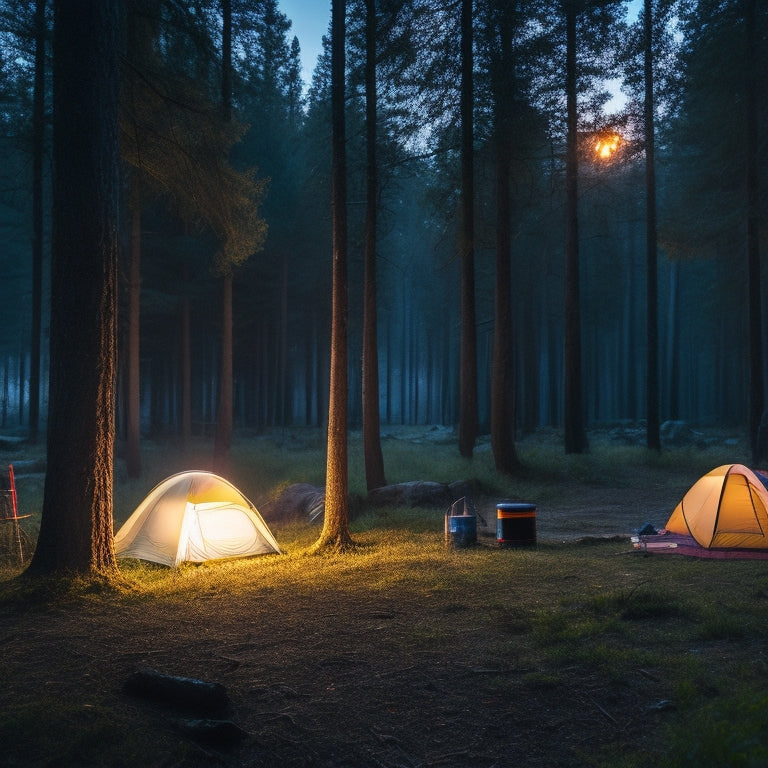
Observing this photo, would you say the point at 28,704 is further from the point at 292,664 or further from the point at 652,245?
the point at 652,245

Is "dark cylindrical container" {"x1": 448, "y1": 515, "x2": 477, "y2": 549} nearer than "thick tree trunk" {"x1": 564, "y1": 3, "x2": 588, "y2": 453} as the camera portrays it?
Yes

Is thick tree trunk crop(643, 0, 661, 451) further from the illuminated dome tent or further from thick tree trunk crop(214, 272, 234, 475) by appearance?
the illuminated dome tent

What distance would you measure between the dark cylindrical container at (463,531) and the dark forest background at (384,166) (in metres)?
5.44

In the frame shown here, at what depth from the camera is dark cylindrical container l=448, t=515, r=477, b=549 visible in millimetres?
10008

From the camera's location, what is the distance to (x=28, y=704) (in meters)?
4.37

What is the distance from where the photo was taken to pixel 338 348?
10195mm

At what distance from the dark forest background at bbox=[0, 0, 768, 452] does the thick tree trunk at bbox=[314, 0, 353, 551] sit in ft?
5.03

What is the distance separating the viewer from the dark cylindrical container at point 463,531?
10.0m

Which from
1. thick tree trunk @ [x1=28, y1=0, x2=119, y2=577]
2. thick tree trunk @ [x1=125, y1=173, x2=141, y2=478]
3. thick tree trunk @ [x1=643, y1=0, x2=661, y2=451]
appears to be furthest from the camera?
thick tree trunk @ [x1=643, y1=0, x2=661, y2=451]

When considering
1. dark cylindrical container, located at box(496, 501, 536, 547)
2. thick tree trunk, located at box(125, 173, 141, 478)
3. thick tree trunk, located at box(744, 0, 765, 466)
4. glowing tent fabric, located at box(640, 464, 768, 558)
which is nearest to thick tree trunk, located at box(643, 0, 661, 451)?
thick tree trunk, located at box(744, 0, 765, 466)

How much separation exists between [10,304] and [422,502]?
33.7 metres

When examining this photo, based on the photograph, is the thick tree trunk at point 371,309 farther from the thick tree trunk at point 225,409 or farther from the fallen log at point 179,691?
the fallen log at point 179,691

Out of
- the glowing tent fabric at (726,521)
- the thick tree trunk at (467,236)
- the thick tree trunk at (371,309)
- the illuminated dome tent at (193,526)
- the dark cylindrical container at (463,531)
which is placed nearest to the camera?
the glowing tent fabric at (726,521)

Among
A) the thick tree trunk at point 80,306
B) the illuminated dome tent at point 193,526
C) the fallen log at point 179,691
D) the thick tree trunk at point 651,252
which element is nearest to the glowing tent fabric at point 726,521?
the illuminated dome tent at point 193,526
